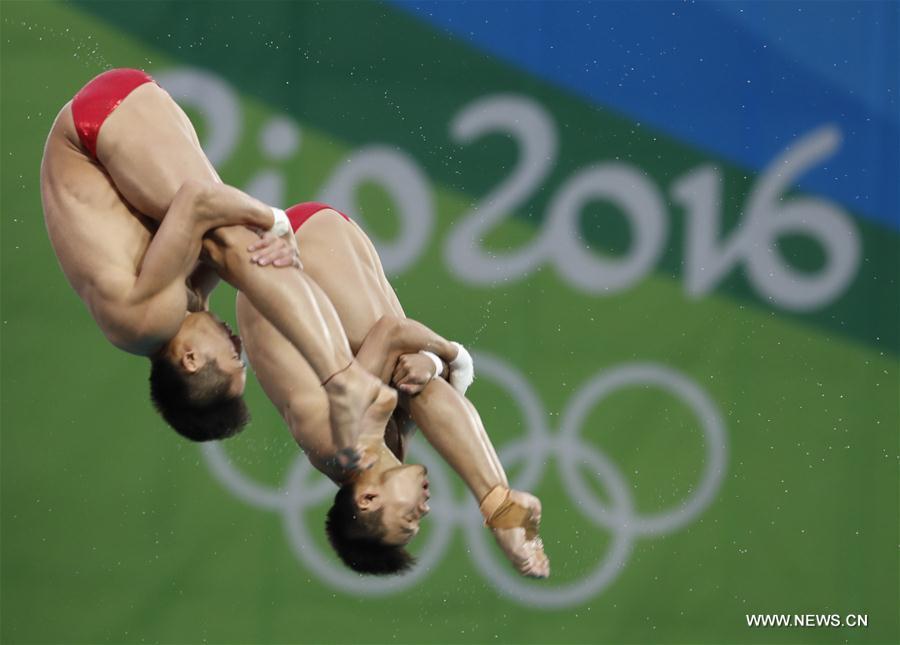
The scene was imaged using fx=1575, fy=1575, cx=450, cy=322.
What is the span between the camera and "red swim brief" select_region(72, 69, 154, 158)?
4.20 meters

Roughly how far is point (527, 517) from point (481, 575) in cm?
241

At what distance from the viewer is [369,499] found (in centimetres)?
438

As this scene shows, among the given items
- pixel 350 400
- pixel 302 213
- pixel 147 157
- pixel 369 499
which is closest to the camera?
pixel 350 400

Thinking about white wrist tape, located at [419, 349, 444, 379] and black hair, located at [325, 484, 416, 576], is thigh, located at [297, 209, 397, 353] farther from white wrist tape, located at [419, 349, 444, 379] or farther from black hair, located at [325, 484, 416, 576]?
black hair, located at [325, 484, 416, 576]

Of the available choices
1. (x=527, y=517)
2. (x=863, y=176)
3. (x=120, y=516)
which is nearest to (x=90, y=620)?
(x=120, y=516)

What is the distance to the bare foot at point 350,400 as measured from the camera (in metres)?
4.01

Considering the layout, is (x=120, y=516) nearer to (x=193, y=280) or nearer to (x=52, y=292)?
(x=52, y=292)

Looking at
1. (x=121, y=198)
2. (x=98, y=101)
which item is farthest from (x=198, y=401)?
(x=98, y=101)

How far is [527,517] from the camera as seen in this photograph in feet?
14.0

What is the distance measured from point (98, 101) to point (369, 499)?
1.31 meters

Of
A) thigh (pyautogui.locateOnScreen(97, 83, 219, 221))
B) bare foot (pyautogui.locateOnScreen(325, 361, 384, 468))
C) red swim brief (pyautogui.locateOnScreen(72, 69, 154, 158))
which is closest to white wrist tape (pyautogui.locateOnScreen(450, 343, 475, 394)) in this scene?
bare foot (pyautogui.locateOnScreen(325, 361, 384, 468))

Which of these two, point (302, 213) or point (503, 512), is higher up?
point (302, 213)

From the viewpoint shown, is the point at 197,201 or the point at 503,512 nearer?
the point at 197,201

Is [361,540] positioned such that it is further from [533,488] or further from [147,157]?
[533,488]
